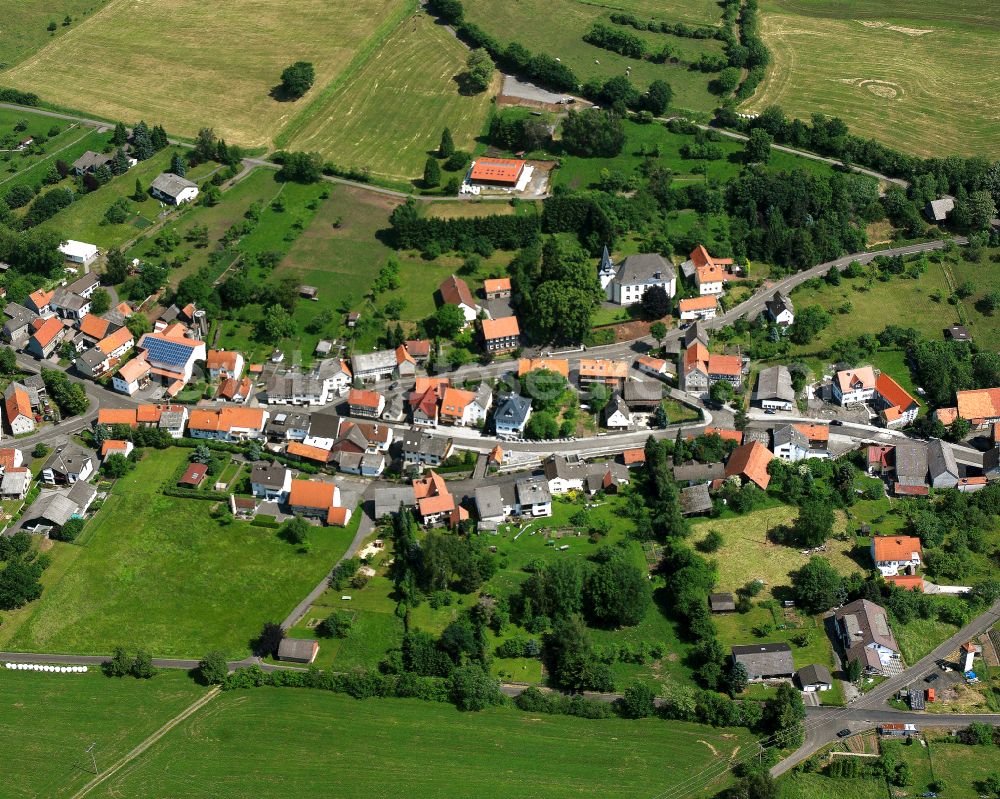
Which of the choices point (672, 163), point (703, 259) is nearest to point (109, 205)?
point (672, 163)

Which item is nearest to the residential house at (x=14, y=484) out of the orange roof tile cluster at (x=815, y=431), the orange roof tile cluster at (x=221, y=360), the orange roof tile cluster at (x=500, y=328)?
the orange roof tile cluster at (x=221, y=360)

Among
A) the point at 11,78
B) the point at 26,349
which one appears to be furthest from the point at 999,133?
the point at 11,78

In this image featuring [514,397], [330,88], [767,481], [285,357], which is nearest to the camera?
[767,481]

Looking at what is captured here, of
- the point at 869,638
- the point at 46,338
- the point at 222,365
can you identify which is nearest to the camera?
the point at 869,638

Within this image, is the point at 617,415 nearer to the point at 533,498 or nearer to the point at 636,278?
the point at 533,498

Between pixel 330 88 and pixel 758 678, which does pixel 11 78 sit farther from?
pixel 758 678
